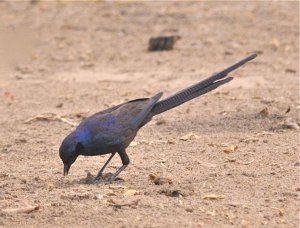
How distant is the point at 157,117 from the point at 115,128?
7.39 feet

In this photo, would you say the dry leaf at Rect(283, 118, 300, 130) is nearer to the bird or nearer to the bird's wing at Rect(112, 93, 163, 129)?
the bird

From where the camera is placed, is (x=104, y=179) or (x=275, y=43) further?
(x=275, y=43)

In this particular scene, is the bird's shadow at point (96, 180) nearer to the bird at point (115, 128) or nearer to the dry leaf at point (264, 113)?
the bird at point (115, 128)

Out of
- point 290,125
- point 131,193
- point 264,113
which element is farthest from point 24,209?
point 264,113

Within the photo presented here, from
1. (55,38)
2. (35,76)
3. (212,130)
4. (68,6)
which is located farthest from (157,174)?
(68,6)

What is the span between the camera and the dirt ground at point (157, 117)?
5.80m

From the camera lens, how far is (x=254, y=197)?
5977mm

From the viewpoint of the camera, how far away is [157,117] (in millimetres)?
8789

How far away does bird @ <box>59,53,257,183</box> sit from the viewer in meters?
6.43

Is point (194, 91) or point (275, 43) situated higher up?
point (194, 91)

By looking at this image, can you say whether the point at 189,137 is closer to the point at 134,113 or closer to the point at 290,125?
the point at 290,125

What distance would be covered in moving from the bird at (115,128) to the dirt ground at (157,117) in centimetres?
22

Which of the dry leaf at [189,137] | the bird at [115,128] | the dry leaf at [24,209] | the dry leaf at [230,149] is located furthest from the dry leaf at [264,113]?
the dry leaf at [24,209]

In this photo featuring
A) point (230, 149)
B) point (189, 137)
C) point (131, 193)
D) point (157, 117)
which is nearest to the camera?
point (131, 193)
